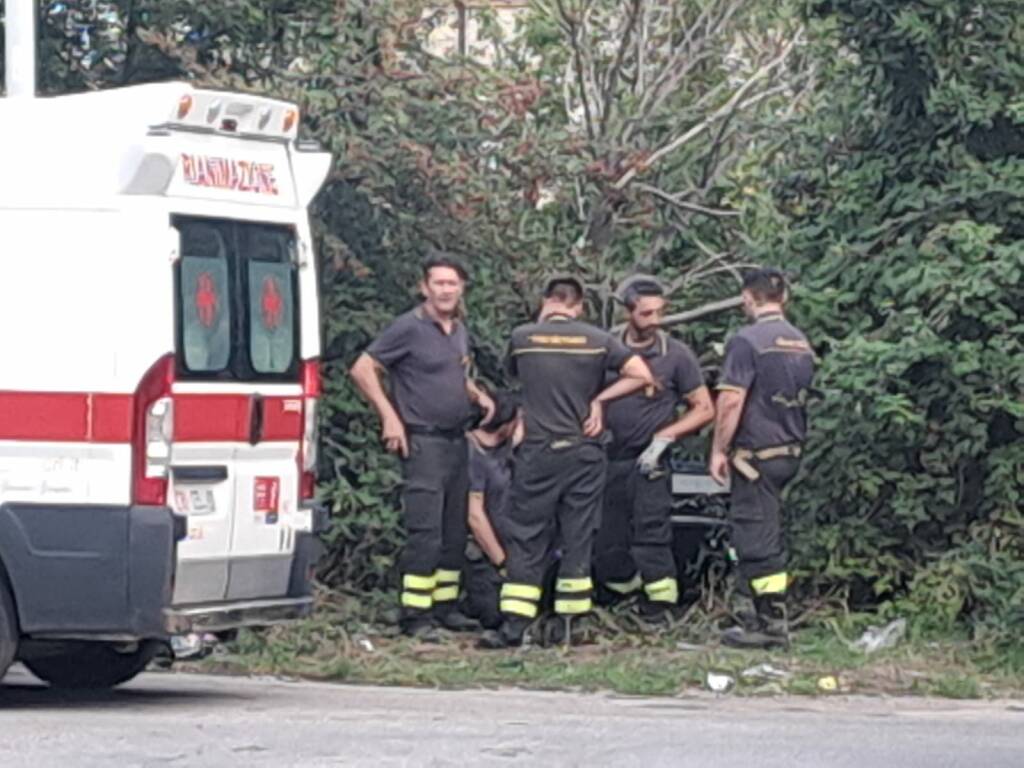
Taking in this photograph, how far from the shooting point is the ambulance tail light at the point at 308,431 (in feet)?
37.7

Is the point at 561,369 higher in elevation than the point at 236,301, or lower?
lower

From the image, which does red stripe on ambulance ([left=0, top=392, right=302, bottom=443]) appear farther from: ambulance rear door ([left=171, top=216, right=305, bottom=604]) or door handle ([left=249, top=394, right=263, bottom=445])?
door handle ([left=249, top=394, right=263, bottom=445])

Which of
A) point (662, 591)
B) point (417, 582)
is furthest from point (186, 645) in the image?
point (662, 591)

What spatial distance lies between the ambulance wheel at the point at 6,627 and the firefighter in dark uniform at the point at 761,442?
4.01 m

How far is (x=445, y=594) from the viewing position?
13633mm

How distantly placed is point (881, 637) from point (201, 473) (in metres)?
4.13

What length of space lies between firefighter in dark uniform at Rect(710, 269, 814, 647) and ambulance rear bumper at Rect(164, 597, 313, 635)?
8.47 feet

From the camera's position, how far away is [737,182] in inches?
636

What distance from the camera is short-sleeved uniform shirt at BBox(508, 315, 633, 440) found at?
1313 centimetres

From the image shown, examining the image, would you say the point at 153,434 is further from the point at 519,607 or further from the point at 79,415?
the point at 519,607

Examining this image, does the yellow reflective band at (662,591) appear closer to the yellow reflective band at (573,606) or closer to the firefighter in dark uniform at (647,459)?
the firefighter in dark uniform at (647,459)

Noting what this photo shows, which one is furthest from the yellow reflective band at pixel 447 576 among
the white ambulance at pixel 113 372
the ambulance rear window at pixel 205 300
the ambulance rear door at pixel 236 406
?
the ambulance rear window at pixel 205 300

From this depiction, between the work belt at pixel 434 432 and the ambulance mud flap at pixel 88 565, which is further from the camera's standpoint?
the work belt at pixel 434 432

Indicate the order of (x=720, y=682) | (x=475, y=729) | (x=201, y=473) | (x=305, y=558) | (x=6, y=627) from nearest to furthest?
(x=475, y=729)
(x=6, y=627)
(x=201, y=473)
(x=305, y=558)
(x=720, y=682)
